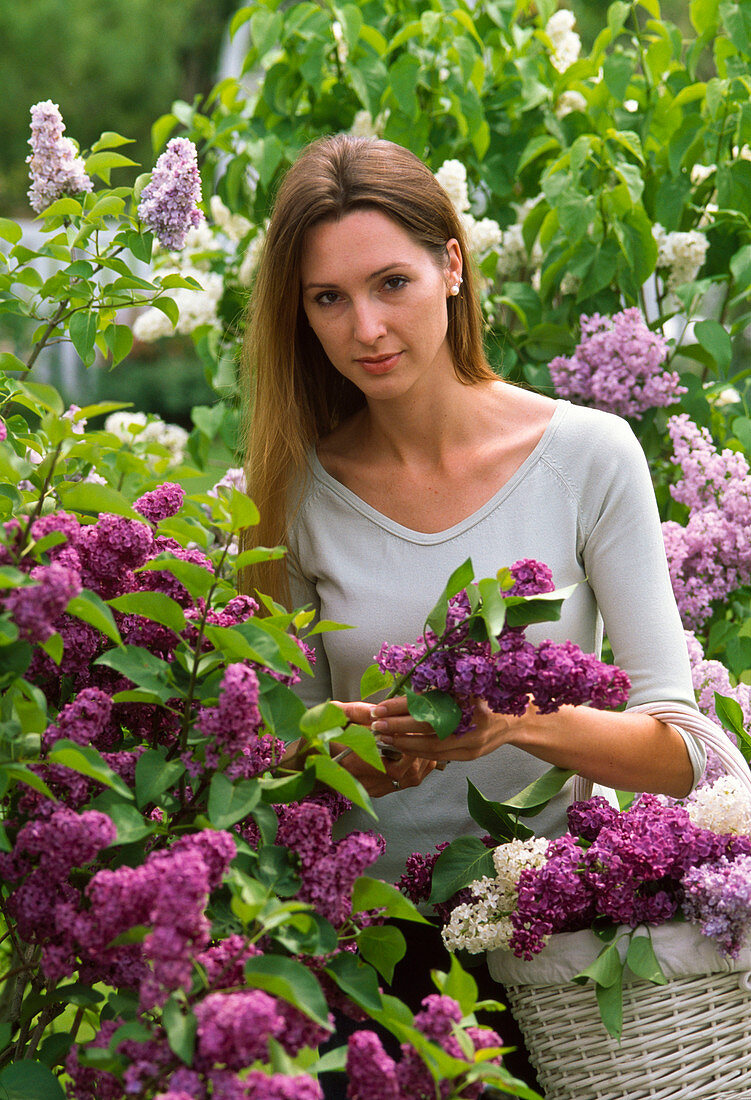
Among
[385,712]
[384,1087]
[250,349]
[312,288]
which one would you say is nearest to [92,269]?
[312,288]

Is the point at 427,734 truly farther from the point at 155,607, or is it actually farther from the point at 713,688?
the point at 713,688

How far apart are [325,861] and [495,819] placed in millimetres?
488

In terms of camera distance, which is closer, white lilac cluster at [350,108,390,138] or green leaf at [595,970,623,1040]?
green leaf at [595,970,623,1040]

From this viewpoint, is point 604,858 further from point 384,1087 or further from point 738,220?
point 738,220

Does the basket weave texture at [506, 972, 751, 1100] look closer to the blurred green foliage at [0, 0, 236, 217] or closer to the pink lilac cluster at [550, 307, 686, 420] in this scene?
the pink lilac cluster at [550, 307, 686, 420]

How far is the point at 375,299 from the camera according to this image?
1.71 meters

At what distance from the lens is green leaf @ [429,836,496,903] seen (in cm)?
143

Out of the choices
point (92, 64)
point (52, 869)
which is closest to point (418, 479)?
point (52, 869)

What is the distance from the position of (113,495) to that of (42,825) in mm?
286

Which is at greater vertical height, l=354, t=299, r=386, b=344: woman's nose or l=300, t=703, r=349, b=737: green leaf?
l=354, t=299, r=386, b=344: woman's nose

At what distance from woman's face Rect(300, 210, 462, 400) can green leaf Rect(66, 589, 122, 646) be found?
0.77 m

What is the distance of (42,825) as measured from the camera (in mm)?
997

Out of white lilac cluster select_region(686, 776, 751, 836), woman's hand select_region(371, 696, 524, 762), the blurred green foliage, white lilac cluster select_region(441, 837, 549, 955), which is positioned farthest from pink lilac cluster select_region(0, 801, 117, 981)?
the blurred green foliage

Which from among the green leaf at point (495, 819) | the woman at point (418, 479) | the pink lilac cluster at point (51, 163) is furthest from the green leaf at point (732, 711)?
the pink lilac cluster at point (51, 163)
